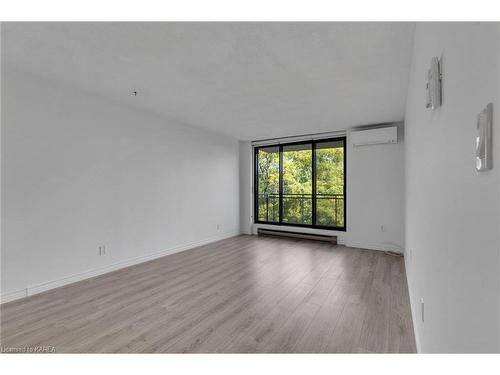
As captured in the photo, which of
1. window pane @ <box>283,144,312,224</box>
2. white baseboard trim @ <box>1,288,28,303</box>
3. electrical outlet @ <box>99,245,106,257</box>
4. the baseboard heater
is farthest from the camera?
window pane @ <box>283,144,312,224</box>

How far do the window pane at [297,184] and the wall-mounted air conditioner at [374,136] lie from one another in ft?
3.72

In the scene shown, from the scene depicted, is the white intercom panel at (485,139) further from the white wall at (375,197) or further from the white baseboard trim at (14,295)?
the white wall at (375,197)

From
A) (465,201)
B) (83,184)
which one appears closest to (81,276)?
(83,184)

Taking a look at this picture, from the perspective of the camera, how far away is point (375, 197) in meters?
4.78

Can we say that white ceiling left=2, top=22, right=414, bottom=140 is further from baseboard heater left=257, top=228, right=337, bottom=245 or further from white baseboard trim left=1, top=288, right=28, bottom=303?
baseboard heater left=257, top=228, right=337, bottom=245

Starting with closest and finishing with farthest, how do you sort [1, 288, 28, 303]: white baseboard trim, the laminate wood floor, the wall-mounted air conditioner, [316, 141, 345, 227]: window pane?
the laminate wood floor → [1, 288, 28, 303]: white baseboard trim → the wall-mounted air conditioner → [316, 141, 345, 227]: window pane

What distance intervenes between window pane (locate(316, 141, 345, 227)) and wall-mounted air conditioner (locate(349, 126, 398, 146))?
542 mm

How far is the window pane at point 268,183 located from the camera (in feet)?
20.5

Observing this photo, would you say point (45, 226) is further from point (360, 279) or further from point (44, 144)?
point (360, 279)

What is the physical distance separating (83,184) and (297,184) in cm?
426

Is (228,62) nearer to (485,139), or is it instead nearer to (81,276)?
(485,139)

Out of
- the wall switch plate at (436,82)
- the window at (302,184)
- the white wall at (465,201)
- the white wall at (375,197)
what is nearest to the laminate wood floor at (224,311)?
the white wall at (375,197)

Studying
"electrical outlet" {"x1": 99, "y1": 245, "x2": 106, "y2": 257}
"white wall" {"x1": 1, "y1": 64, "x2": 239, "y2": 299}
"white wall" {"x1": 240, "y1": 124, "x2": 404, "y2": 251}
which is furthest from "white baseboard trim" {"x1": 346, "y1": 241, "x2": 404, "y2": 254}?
"electrical outlet" {"x1": 99, "y1": 245, "x2": 106, "y2": 257}

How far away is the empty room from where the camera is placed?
2.68 feet
